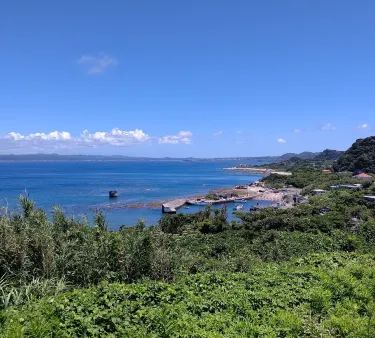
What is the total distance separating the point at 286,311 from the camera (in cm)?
537

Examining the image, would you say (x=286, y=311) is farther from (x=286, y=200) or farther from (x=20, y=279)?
(x=286, y=200)

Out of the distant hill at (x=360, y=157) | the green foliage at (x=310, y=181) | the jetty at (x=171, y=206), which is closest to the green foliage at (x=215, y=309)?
the jetty at (x=171, y=206)

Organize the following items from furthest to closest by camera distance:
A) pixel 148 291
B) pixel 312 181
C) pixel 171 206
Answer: pixel 312 181 → pixel 171 206 → pixel 148 291

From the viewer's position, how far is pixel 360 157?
88500 millimetres

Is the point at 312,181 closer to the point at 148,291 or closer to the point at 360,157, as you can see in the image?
the point at 360,157

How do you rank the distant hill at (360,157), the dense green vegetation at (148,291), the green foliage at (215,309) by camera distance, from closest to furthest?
the green foliage at (215,309) < the dense green vegetation at (148,291) < the distant hill at (360,157)

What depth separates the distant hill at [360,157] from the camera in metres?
86.2

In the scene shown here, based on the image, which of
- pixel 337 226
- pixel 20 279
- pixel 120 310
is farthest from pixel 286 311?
pixel 337 226

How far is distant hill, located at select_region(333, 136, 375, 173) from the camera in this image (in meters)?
86.2

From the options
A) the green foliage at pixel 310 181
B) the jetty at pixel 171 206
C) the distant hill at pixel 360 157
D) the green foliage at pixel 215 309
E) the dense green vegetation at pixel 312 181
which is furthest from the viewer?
the distant hill at pixel 360 157

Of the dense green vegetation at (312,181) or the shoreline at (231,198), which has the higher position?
the dense green vegetation at (312,181)

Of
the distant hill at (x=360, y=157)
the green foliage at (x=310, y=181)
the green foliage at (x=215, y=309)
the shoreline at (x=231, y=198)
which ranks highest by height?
the distant hill at (x=360, y=157)

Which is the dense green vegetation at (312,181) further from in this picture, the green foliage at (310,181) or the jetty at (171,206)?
the jetty at (171,206)

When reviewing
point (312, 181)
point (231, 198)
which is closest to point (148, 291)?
point (231, 198)
